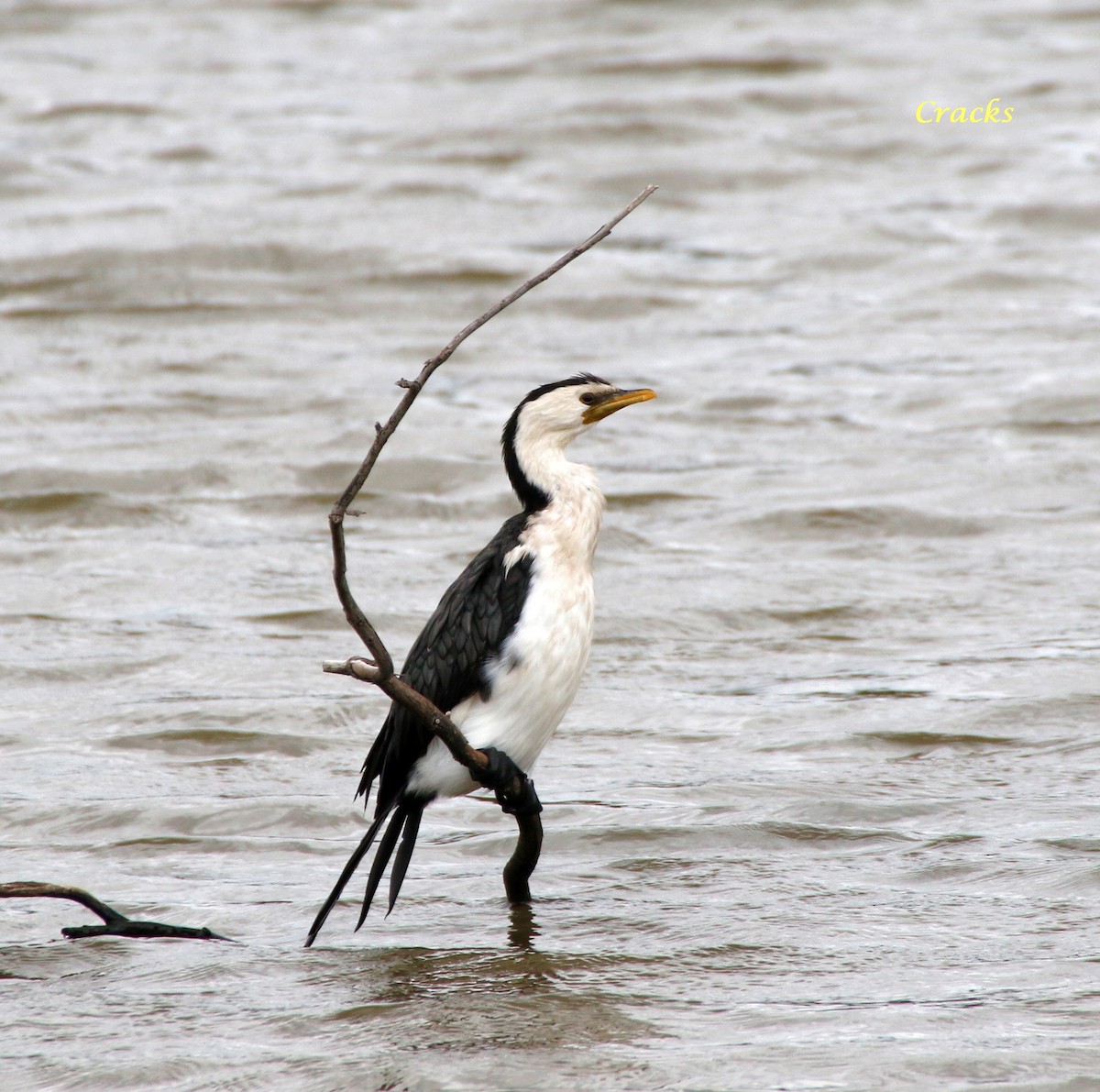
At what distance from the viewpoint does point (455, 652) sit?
5.62 m

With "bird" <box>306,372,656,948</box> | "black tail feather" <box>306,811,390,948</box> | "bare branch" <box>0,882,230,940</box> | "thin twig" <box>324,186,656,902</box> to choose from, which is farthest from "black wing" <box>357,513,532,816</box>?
"bare branch" <box>0,882,230,940</box>

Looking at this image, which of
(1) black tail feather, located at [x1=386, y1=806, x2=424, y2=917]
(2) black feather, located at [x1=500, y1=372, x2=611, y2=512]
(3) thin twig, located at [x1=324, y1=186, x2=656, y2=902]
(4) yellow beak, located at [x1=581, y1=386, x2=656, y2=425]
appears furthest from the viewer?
(4) yellow beak, located at [x1=581, y1=386, x2=656, y2=425]

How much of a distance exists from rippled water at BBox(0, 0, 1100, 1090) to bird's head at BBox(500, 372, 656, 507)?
1.42m

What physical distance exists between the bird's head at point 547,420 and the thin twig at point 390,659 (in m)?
0.90

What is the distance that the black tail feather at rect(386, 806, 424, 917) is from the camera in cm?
549

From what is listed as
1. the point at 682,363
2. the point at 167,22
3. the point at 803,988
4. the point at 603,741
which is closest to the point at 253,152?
the point at 167,22

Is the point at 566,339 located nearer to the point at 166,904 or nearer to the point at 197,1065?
the point at 166,904

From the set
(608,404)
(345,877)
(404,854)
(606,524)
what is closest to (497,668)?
(404,854)

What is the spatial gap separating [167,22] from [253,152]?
4.88 m

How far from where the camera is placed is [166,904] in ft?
20.4

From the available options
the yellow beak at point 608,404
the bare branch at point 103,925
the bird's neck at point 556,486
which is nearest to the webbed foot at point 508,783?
the bird's neck at point 556,486

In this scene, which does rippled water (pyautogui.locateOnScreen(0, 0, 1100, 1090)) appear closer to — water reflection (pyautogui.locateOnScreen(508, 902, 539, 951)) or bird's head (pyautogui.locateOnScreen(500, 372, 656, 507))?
water reflection (pyautogui.locateOnScreen(508, 902, 539, 951))

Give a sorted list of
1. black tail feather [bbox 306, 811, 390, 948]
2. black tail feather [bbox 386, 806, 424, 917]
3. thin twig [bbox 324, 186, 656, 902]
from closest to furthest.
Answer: thin twig [bbox 324, 186, 656, 902] < black tail feather [bbox 306, 811, 390, 948] < black tail feather [bbox 386, 806, 424, 917]

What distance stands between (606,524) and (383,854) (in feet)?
18.3
